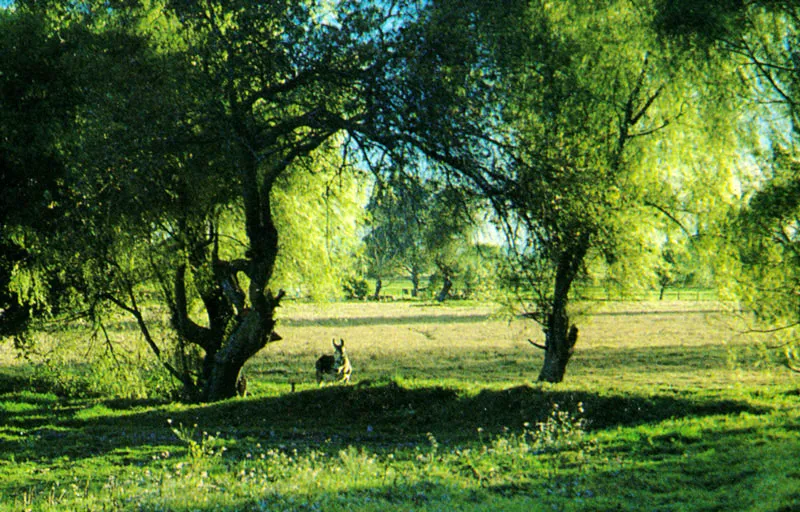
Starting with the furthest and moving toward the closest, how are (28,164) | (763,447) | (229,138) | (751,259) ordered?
(751,259) → (28,164) → (229,138) → (763,447)

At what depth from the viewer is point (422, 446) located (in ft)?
45.8

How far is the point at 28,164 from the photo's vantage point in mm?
16625

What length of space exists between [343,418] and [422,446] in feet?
13.4

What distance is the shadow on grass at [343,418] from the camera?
1495 centimetres

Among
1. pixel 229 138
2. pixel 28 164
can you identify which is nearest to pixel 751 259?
pixel 229 138

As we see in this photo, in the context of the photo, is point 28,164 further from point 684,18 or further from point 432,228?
point 684,18

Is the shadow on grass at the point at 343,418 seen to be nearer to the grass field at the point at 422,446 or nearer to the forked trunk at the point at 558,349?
the grass field at the point at 422,446

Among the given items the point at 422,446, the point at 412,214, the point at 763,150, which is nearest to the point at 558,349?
the point at 763,150

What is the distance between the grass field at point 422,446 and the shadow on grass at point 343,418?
0.05 m

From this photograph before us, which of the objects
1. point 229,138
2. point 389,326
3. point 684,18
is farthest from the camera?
point 389,326

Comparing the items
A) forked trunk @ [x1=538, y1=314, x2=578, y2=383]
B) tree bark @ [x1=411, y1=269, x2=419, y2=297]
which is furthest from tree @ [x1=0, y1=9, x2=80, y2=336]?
forked trunk @ [x1=538, y1=314, x2=578, y2=383]

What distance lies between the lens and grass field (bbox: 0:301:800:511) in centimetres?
896

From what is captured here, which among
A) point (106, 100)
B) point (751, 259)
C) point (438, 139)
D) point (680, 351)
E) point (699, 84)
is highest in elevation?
point (699, 84)

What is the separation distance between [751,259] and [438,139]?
11982mm
